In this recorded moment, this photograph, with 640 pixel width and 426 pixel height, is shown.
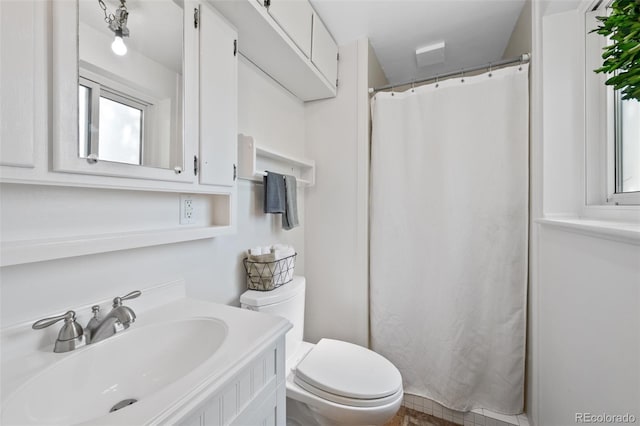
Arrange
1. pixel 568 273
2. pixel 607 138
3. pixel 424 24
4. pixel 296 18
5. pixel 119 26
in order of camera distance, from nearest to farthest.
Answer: pixel 119 26 → pixel 568 273 → pixel 607 138 → pixel 296 18 → pixel 424 24

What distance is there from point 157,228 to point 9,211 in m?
0.34

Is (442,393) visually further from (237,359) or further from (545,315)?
(237,359)

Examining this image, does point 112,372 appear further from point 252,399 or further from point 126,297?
point 252,399

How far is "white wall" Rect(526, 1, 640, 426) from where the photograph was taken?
0.67 m

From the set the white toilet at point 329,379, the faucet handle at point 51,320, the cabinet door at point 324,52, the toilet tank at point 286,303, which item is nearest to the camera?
the faucet handle at point 51,320

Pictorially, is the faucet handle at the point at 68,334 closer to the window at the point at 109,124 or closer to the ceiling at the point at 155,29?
the window at the point at 109,124

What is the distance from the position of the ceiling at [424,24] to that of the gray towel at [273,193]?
981mm

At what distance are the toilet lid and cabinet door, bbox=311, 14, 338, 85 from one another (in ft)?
5.08

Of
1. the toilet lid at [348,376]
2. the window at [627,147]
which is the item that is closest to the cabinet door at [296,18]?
the window at [627,147]

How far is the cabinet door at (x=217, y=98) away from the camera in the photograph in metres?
0.94

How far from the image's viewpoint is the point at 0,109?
1.69 ft

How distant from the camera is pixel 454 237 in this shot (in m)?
1.50

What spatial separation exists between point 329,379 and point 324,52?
1720 millimetres

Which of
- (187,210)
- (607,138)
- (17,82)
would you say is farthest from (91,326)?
(607,138)
